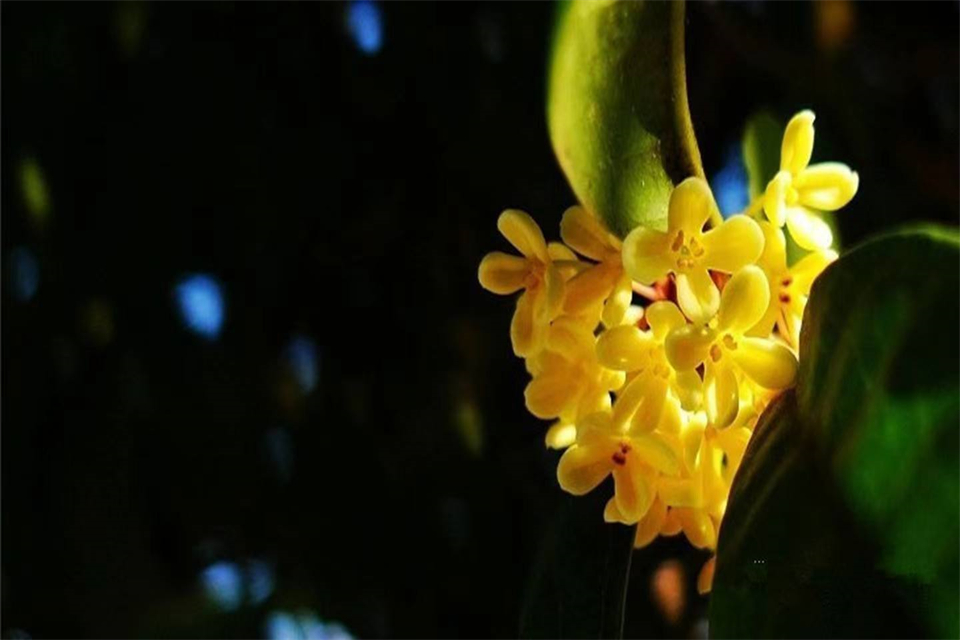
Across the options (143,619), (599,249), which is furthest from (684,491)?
(143,619)

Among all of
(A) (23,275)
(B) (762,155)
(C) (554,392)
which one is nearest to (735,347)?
(C) (554,392)

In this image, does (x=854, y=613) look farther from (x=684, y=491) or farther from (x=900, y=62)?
(x=900, y=62)

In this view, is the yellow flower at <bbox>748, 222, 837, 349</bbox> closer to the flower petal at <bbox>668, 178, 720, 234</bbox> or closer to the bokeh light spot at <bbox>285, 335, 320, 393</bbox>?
the flower petal at <bbox>668, 178, 720, 234</bbox>

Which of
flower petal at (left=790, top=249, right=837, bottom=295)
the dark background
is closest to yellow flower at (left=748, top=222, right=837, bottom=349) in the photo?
flower petal at (left=790, top=249, right=837, bottom=295)

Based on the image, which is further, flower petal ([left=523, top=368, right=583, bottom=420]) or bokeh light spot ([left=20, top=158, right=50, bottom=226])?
bokeh light spot ([left=20, top=158, right=50, bottom=226])

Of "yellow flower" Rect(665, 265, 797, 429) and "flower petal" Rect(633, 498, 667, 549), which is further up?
"yellow flower" Rect(665, 265, 797, 429)

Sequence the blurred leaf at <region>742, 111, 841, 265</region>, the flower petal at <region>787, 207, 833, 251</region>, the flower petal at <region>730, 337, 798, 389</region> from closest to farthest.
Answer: the flower petal at <region>730, 337, 798, 389</region> < the flower petal at <region>787, 207, 833, 251</region> < the blurred leaf at <region>742, 111, 841, 265</region>

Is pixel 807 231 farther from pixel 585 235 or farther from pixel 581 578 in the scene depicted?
pixel 581 578
